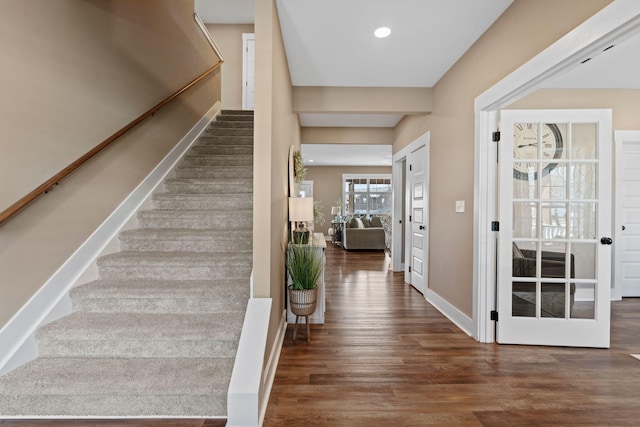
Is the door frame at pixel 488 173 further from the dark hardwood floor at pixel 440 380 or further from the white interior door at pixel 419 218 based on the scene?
the white interior door at pixel 419 218

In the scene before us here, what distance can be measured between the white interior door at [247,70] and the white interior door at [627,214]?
18.3 ft

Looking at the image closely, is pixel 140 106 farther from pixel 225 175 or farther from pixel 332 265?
pixel 332 265

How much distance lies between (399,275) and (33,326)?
477 cm

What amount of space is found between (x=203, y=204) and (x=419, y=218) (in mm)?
2960

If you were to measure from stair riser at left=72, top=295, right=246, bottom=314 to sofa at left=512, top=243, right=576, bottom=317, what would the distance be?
2.35m

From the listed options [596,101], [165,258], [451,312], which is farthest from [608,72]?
[165,258]

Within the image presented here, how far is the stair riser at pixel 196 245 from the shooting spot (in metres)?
2.64

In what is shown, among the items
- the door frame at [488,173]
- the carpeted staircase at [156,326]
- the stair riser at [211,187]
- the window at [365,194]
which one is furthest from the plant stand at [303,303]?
the window at [365,194]

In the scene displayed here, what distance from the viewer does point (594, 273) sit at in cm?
257

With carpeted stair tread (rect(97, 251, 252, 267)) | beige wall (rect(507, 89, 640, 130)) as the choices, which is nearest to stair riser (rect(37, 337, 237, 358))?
carpeted stair tread (rect(97, 251, 252, 267))

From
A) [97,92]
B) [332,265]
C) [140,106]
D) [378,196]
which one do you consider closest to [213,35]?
[140,106]

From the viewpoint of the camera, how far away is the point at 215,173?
3.54m

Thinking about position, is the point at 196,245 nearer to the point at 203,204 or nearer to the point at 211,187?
the point at 203,204

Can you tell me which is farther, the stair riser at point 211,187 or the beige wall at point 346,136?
the beige wall at point 346,136
